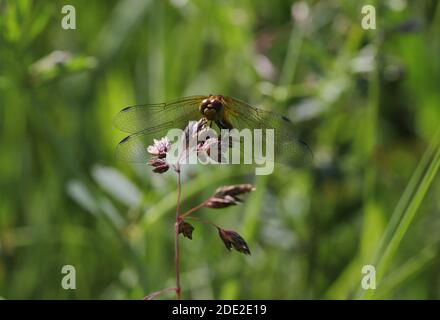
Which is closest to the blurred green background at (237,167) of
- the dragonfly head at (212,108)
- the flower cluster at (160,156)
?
the dragonfly head at (212,108)

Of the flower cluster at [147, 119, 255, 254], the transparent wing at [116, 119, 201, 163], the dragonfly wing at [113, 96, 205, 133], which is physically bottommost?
the flower cluster at [147, 119, 255, 254]

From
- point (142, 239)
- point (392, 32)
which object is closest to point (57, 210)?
point (142, 239)

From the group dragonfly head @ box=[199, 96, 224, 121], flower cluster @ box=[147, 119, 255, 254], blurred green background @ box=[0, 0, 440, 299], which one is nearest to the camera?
flower cluster @ box=[147, 119, 255, 254]

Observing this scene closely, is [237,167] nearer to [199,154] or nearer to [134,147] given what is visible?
[134,147]

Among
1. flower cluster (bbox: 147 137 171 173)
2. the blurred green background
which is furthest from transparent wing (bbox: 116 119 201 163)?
the blurred green background

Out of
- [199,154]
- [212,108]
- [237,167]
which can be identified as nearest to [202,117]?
[212,108]

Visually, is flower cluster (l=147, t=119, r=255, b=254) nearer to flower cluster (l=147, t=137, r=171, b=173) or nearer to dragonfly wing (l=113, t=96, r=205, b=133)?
flower cluster (l=147, t=137, r=171, b=173)

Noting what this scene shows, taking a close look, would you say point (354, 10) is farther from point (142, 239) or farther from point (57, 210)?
point (57, 210)
